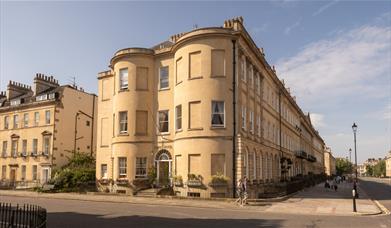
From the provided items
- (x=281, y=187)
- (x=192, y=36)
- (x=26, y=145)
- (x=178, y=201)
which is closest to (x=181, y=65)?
(x=192, y=36)

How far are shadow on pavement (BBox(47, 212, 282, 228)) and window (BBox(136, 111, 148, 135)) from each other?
15.7 m

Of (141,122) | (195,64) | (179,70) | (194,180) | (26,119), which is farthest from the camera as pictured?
(26,119)

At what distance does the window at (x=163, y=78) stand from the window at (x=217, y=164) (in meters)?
9.03

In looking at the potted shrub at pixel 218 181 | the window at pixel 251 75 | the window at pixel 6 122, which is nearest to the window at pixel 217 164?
the potted shrub at pixel 218 181

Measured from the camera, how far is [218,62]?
94.7 ft

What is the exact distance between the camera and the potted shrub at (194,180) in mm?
27172

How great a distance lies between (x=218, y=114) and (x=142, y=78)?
923 centimetres

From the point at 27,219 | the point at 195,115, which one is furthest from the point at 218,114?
the point at 27,219

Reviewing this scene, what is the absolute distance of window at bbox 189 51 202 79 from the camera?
1147 inches

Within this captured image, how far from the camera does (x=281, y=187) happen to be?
107ft

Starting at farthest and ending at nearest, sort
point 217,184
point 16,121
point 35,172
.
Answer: point 16,121
point 35,172
point 217,184

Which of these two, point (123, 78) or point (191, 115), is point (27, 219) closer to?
point (191, 115)

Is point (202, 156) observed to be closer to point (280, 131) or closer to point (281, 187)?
point (281, 187)

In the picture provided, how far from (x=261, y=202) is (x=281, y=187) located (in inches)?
337
